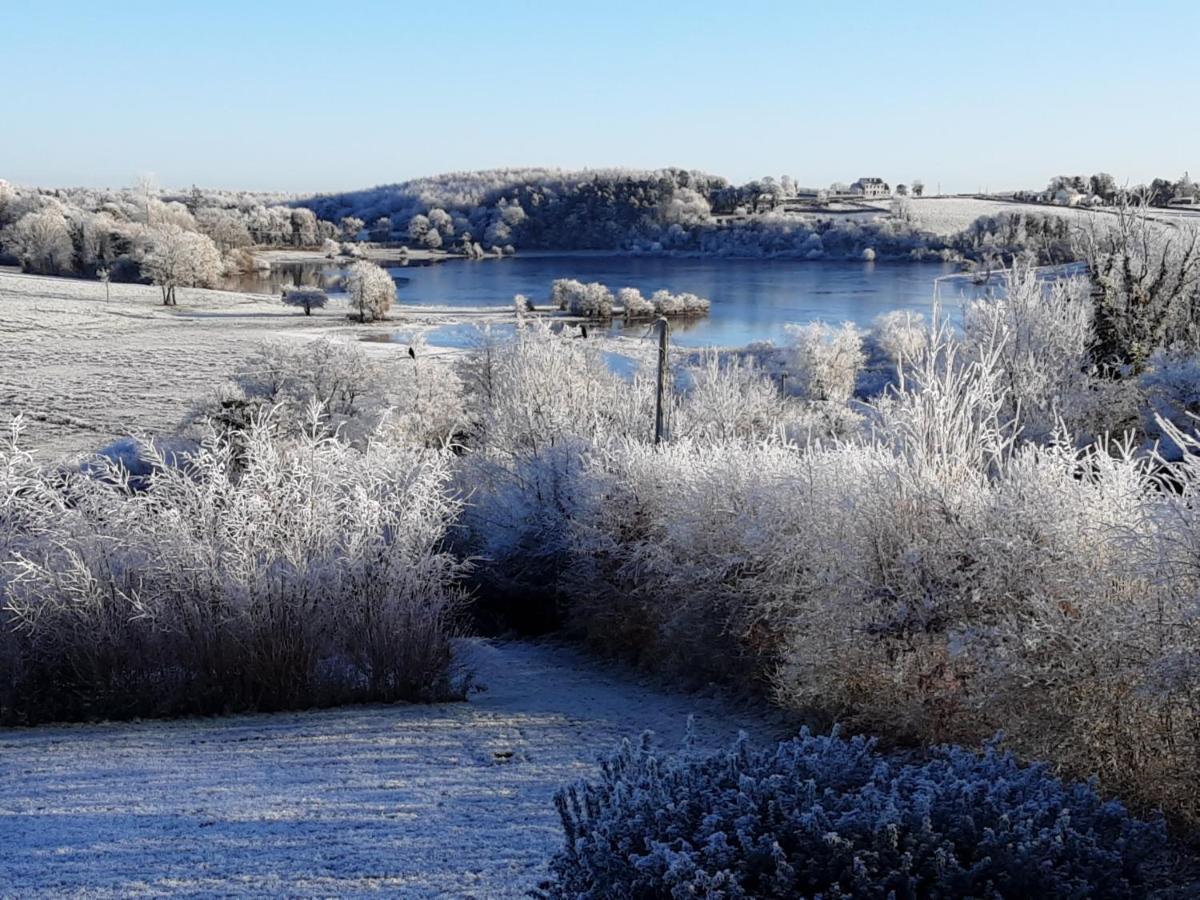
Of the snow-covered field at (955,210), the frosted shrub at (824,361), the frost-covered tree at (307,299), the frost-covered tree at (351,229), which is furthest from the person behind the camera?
the frost-covered tree at (351,229)

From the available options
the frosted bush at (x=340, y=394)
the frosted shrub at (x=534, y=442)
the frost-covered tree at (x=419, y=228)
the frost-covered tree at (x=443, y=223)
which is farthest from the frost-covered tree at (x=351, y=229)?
the frosted shrub at (x=534, y=442)

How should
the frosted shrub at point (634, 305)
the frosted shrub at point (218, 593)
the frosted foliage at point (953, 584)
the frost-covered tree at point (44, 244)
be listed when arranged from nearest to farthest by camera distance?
the frosted foliage at point (953, 584) → the frosted shrub at point (218, 593) → the frosted shrub at point (634, 305) → the frost-covered tree at point (44, 244)

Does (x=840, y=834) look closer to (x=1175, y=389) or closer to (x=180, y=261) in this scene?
(x=1175, y=389)

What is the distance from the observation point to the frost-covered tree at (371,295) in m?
63.1

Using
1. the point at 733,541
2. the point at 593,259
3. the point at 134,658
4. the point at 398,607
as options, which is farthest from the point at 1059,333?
the point at 593,259

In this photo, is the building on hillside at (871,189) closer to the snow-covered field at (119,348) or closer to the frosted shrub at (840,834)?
the snow-covered field at (119,348)

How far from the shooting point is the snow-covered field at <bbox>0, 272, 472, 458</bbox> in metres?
37.6

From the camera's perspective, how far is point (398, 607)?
12.4 metres

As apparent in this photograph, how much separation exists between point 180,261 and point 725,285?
4080cm

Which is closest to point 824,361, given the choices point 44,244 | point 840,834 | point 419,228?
point 840,834

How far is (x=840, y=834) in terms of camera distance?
4164mm

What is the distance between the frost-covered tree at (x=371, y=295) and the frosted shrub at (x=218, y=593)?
5187 centimetres

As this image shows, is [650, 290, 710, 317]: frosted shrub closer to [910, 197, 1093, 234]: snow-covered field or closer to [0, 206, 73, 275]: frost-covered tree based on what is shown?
[910, 197, 1093, 234]: snow-covered field

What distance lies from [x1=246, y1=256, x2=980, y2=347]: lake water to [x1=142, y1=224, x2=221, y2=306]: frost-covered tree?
772 centimetres
